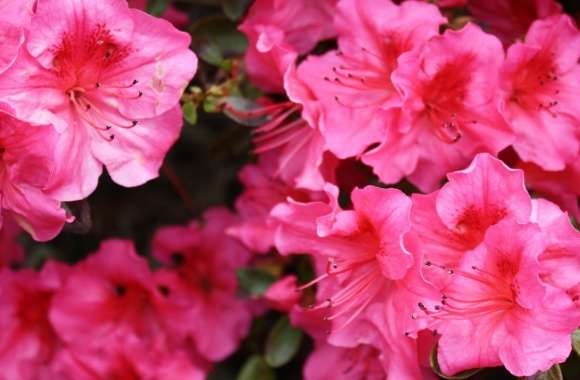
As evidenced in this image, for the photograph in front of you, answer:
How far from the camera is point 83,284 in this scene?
1617 mm

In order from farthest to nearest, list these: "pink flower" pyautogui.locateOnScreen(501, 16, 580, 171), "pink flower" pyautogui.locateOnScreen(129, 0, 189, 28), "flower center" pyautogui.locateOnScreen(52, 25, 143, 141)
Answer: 1. "pink flower" pyautogui.locateOnScreen(129, 0, 189, 28)
2. "pink flower" pyautogui.locateOnScreen(501, 16, 580, 171)
3. "flower center" pyautogui.locateOnScreen(52, 25, 143, 141)

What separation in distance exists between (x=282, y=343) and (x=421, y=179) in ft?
1.19

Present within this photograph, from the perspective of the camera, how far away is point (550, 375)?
1242 millimetres

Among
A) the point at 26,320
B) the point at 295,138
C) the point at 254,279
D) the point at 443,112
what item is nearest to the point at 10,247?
the point at 26,320

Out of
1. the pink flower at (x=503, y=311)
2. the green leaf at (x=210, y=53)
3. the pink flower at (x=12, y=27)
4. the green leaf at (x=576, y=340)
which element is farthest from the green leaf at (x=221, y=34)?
the green leaf at (x=576, y=340)

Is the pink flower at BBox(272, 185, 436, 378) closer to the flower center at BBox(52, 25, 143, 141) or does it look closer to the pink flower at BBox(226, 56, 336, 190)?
the pink flower at BBox(226, 56, 336, 190)

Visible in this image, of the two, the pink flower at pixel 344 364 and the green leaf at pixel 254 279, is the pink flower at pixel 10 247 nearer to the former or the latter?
the green leaf at pixel 254 279

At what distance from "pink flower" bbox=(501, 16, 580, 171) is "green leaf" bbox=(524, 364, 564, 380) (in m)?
0.29

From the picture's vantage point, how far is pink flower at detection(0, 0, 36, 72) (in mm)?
1226

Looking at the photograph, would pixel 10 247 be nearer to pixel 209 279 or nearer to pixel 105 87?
pixel 209 279

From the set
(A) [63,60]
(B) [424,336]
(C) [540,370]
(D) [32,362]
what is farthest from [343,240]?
(D) [32,362]

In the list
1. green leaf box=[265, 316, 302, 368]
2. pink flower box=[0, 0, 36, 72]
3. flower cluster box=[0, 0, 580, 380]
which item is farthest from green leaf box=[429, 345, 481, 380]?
pink flower box=[0, 0, 36, 72]

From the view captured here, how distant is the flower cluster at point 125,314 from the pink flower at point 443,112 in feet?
1.35

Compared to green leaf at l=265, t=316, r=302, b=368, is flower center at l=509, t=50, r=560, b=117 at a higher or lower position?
higher
